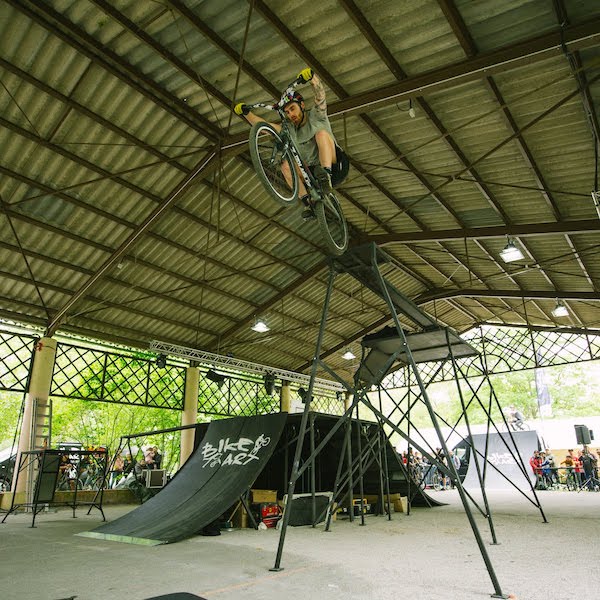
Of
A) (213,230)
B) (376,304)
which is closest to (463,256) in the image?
(376,304)

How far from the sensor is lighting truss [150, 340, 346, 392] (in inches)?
543

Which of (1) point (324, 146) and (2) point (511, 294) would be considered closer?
(1) point (324, 146)

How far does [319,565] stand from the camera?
3670mm

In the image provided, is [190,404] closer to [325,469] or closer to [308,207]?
[325,469]

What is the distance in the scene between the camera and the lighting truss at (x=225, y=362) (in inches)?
543

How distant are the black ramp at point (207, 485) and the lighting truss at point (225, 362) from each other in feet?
22.7

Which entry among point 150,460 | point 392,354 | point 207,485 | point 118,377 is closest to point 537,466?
→ point 150,460

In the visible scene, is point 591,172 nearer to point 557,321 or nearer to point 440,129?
point 440,129

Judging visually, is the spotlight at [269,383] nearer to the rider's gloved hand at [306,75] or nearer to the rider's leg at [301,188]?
the rider's leg at [301,188]

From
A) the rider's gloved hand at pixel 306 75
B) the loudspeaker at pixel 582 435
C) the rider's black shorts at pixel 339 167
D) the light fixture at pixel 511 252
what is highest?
the light fixture at pixel 511 252

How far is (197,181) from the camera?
971 centimetres

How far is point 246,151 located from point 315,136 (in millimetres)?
5822

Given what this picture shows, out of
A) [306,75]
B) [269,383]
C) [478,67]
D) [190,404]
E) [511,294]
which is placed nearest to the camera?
[306,75]

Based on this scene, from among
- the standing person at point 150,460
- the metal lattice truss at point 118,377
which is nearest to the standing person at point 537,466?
the standing person at point 150,460
